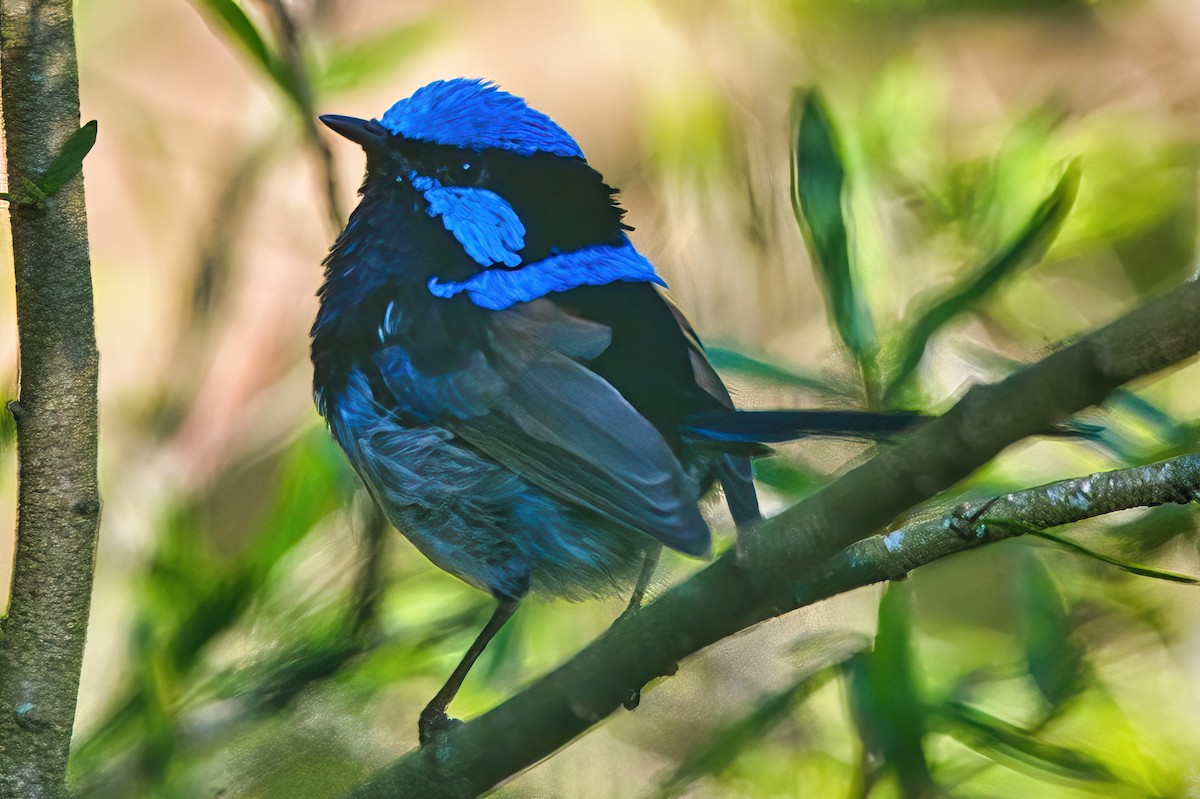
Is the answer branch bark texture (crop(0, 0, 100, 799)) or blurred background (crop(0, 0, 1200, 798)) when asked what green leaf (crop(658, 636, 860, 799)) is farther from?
branch bark texture (crop(0, 0, 100, 799))

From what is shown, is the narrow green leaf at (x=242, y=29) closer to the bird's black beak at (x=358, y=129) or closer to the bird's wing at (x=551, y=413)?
the bird's black beak at (x=358, y=129)

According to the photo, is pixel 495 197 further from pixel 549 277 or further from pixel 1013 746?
pixel 1013 746

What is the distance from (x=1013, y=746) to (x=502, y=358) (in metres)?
0.39

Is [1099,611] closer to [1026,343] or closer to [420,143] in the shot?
[1026,343]

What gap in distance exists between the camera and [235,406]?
1033 millimetres

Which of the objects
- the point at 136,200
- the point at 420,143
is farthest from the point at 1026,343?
the point at 136,200

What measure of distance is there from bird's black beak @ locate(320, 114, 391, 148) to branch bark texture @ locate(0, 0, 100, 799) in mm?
165

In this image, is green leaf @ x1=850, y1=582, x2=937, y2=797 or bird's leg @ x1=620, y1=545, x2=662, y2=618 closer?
green leaf @ x1=850, y1=582, x2=937, y2=797

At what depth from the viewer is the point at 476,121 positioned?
78 centimetres

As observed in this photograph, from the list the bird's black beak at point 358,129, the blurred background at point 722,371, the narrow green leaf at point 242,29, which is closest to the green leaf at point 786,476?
the blurred background at point 722,371

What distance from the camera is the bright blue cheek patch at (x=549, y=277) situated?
765 millimetres

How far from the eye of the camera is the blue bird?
0.73m

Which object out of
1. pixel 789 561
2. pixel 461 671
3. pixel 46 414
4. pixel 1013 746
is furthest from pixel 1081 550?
pixel 46 414

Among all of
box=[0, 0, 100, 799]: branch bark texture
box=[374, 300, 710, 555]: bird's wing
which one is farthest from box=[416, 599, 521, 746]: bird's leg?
box=[0, 0, 100, 799]: branch bark texture
